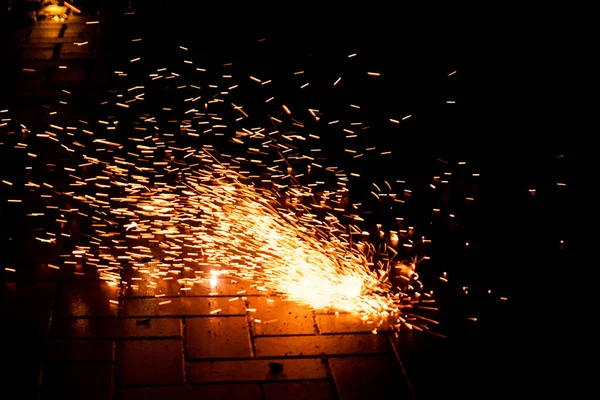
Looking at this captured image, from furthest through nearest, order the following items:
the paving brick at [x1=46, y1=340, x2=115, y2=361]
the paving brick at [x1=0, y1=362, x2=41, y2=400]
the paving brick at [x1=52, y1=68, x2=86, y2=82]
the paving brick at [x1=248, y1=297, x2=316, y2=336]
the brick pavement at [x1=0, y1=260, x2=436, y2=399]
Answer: the paving brick at [x1=52, y1=68, x2=86, y2=82], the paving brick at [x1=248, y1=297, x2=316, y2=336], the paving brick at [x1=46, y1=340, x2=115, y2=361], the brick pavement at [x1=0, y1=260, x2=436, y2=399], the paving brick at [x1=0, y1=362, x2=41, y2=400]

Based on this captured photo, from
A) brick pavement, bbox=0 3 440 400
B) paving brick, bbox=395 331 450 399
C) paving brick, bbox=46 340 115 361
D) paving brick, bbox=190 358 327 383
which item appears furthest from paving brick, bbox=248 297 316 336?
paving brick, bbox=46 340 115 361

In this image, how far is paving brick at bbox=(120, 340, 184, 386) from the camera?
140 inches

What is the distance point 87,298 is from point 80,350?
405mm

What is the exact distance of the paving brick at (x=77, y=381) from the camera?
3.46 meters

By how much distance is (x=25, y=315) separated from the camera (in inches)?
154

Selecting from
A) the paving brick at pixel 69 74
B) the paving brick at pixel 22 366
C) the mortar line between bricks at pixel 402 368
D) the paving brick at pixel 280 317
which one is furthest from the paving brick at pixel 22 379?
the paving brick at pixel 69 74

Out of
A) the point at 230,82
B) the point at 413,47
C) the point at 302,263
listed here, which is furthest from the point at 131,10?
the point at 302,263

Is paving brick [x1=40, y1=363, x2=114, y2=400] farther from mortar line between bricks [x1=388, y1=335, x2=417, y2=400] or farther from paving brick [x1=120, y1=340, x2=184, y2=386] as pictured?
mortar line between bricks [x1=388, y1=335, x2=417, y2=400]

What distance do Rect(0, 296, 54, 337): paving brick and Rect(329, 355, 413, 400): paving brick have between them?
1.30m

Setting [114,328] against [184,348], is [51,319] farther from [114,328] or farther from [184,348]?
[184,348]

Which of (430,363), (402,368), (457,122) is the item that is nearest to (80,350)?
(402,368)

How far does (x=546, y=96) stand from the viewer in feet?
21.2

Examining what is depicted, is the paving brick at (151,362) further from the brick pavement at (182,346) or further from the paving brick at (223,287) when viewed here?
the paving brick at (223,287)

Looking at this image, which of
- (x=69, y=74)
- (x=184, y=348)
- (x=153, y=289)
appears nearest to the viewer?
(x=184, y=348)
